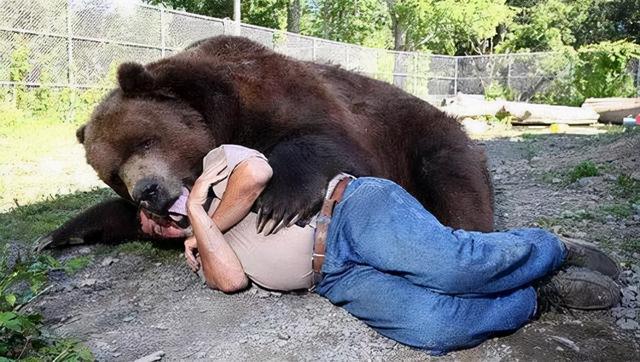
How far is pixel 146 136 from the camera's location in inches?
132

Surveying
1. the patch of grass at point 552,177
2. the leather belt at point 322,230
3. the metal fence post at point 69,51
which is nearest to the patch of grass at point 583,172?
the patch of grass at point 552,177

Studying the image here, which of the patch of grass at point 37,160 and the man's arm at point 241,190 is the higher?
the man's arm at point 241,190

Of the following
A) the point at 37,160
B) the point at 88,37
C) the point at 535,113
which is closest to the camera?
the point at 37,160

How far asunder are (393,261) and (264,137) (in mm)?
1106

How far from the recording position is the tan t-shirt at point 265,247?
9.46ft

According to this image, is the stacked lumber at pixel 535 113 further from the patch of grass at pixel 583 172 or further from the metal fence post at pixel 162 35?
the patch of grass at pixel 583 172

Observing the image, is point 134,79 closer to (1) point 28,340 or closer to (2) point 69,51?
(1) point 28,340

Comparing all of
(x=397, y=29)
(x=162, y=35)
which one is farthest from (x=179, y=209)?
(x=397, y=29)

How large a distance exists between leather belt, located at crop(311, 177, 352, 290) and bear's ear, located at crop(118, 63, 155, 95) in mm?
1308

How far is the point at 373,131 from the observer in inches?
154

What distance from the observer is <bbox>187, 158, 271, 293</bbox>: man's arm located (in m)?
2.83

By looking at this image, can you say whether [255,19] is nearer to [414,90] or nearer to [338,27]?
[338,27]

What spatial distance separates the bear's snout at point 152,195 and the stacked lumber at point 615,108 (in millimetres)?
16324

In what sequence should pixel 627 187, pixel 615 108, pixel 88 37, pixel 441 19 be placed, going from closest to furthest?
pixel 627 187, pixel 88 37, pixel 615 108, pixel 441 19
